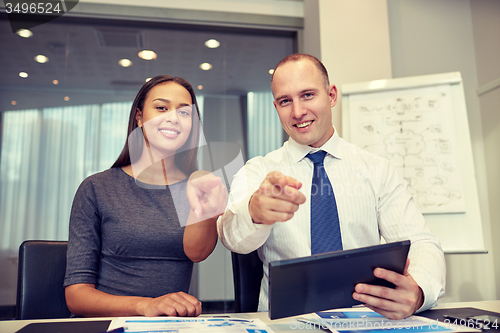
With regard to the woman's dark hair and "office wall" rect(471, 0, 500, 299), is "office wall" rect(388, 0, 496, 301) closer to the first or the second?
"office wall" rect(471, 0, 500, 299)

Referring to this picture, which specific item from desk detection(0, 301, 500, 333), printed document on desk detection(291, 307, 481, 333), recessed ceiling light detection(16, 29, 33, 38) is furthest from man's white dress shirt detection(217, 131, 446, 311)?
recessed ceiling light detection(16, 29, 33, 38)

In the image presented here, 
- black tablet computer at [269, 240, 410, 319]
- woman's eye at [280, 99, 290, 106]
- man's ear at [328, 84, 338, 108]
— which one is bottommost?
black tablet computer at [269, 240, 410, 319]

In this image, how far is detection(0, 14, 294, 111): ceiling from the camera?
110 inches

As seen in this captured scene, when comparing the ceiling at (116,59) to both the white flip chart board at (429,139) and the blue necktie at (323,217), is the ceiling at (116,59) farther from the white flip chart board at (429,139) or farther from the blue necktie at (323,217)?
the blue necktie at (323,217)

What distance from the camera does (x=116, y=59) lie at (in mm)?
2918

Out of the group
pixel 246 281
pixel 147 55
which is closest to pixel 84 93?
pixel 147 55

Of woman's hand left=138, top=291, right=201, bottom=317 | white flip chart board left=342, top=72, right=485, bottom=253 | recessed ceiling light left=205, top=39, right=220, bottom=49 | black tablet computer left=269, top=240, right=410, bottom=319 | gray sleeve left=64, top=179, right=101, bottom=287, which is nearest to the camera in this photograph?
black tablet computer left=269, top=240, right=410, bottom=319

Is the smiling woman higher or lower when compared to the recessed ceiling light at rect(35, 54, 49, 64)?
lower

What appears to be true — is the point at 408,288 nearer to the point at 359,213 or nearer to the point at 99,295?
the point at 359,213

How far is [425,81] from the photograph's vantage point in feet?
7.42

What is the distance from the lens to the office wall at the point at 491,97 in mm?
2488

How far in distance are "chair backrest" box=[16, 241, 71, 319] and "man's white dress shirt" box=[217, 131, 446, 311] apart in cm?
59

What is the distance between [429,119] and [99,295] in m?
2.13

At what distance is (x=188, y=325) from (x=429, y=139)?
2.02 m
